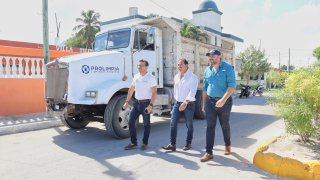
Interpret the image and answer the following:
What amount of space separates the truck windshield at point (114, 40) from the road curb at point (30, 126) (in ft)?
7.59

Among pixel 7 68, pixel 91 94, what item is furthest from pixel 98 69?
pixel 7 68

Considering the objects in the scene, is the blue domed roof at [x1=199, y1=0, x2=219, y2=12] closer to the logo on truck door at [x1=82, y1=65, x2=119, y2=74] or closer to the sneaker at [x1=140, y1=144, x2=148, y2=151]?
the logo on truck door at [x1=82, y1=65, x2=119, y2=74]

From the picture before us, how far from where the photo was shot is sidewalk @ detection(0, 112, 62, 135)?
756cm

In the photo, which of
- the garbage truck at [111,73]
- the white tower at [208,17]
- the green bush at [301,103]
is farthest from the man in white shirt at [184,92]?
the white tower at [208,17]

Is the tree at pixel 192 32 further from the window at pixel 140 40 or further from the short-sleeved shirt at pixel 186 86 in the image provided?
the short-sleeved shirt at pixel 186 86

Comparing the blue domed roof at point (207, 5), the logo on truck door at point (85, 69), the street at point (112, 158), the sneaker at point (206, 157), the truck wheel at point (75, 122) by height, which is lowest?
the street at point (112, 158)

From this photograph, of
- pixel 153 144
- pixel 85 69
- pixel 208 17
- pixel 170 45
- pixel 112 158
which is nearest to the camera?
pixel 112 158

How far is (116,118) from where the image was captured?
639cm

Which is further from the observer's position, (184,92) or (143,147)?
(143,147)

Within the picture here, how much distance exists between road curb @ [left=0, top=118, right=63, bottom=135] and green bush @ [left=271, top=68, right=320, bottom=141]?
225 inches

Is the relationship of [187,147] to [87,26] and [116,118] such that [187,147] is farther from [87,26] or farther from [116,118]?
[87,26]

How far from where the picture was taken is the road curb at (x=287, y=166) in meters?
4.08

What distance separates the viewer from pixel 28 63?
9875 mm

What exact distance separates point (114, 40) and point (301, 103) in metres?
4.53
